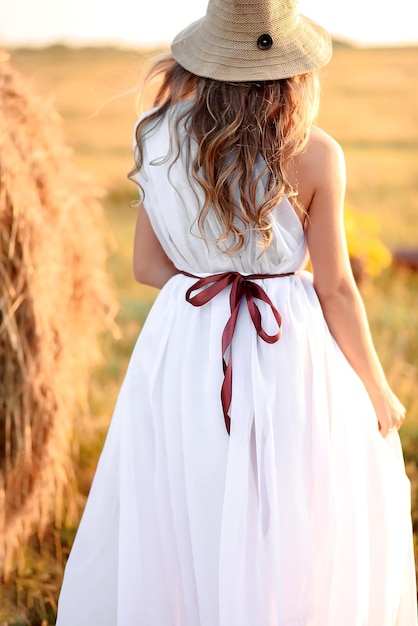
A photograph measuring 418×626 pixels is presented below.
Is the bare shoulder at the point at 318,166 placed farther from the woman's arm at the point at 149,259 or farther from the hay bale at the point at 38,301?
the hay bale at the point at 38,301

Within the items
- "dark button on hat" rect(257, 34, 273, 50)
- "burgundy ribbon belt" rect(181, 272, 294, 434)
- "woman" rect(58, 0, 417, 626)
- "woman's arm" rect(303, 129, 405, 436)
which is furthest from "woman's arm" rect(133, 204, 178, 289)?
"dark button on hat" rect(257, 34, 273, 50)

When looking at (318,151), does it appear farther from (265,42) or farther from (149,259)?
(149,259)

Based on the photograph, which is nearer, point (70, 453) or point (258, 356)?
point (258, 356)

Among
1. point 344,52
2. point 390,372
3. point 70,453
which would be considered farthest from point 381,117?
point 70,453

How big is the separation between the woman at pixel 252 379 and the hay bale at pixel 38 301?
72 centimetres

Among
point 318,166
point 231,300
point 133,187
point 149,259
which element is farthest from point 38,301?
point 133,187

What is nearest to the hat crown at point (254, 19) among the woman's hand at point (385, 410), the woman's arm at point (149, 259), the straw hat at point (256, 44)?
the straw hat at point (256, 44)

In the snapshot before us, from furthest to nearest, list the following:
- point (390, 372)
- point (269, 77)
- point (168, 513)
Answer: point (390, 372) < point (168, 513) < point (269, 77)

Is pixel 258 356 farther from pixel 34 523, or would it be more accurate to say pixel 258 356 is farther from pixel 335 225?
pixel 34 523

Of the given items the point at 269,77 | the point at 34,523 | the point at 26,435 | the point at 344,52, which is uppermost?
the point at 344,52

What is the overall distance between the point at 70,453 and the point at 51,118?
1.58 metres

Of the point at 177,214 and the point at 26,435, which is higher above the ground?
the point at 177,214

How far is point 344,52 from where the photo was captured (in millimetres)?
28359

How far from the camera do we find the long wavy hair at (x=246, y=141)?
6.23 feet
